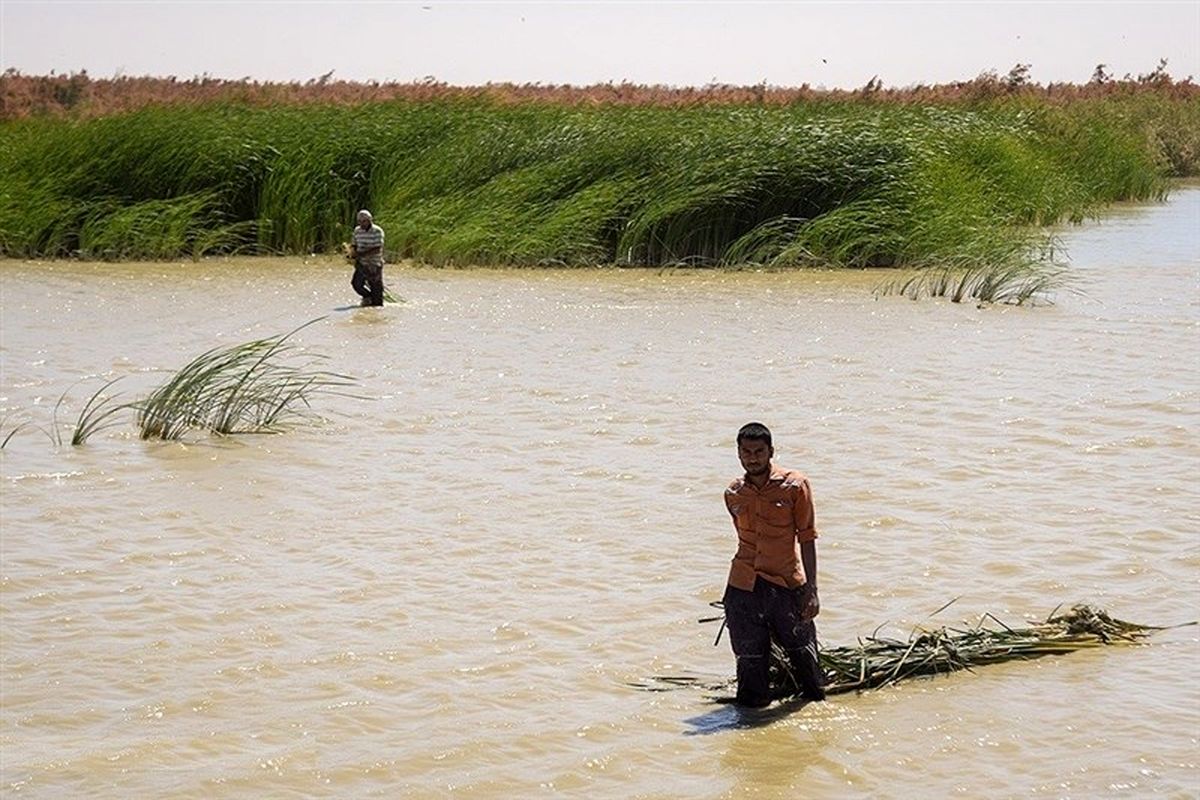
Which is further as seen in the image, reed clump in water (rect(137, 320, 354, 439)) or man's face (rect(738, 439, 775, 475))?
reed clump in water (rect(137, 320, 354, 439))

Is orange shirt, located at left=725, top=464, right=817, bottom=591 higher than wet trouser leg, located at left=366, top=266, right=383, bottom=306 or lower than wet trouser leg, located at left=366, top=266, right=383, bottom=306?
lower

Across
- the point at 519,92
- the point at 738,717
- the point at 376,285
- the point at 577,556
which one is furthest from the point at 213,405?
the point at 519,92

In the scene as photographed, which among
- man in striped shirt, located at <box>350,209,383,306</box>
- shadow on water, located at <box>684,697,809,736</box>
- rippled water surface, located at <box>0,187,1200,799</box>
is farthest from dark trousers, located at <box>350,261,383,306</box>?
shadow on water, located at <box>684,697,809,736</box>

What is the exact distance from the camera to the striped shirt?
18.4 m

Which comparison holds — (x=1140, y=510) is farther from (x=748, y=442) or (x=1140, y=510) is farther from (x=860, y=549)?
(x=748, y=442)

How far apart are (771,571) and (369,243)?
497 inches

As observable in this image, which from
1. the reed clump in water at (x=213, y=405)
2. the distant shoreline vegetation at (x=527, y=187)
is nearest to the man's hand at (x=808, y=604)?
the reed clump in water at (x=213, y=405)

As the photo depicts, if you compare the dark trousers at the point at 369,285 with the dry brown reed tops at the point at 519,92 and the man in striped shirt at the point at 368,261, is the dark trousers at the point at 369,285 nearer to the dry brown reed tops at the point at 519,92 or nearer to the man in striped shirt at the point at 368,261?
the man in striped shirt at the point at 368,261

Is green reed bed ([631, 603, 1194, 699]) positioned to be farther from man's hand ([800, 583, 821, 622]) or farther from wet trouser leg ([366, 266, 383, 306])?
wet trouser leg ([366, 266, 383, 306])

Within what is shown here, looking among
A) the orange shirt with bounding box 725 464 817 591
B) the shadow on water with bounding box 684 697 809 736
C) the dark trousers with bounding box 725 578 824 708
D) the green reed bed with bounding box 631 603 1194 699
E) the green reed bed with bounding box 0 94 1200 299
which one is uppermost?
the green reed bed with bounding box 0 94 1200 299

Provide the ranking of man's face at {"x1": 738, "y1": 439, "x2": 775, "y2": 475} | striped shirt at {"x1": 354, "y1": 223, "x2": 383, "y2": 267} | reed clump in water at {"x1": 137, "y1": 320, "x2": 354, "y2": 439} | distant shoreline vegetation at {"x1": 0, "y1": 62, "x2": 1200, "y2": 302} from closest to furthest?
man's face at {"x1": 738, "y1": 439, "x2": 775, "y2": 475} → reed clump in water at {"x1": 137, "y1": 320, "x2": 354, "y2": 439} → striped shirt at {"x1": 354, "y1": 223, "x2": 383, "y2": 267} → distant shoreline vegetation at {"x1": 0, "y1": 62, "x2": 1200, "y2": 302}

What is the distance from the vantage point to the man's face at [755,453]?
6.35 metres

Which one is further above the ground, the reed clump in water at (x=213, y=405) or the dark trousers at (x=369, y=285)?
the dark trousers at (x=369, y=285)

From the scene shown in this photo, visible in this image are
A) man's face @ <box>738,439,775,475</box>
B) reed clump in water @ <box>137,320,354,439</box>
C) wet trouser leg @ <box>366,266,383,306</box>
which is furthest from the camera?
wet trouser leg @ <box>366,266,383,306</box>
